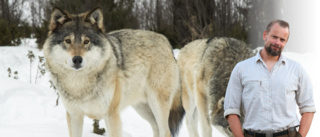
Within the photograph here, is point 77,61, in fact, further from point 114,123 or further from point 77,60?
point 114,123

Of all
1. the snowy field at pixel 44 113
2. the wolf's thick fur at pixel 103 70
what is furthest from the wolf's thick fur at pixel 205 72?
the snowy field at pixel 44 113

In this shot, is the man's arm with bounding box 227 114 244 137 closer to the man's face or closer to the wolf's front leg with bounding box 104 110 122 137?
the man's face

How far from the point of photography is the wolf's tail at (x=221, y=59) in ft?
13.9

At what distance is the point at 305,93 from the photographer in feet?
8.19

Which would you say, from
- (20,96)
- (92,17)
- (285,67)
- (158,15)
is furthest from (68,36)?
(158,15)

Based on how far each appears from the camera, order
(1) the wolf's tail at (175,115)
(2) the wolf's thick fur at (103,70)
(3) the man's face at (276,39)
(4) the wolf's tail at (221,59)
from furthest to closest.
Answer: (1) the wolf's tail at (175,115) < (4) the wolf's tail at (221,59) < (2) the wolf's thick fur at (103,70) < (3) the man's face at (276,39)

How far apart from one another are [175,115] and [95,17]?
1890mm

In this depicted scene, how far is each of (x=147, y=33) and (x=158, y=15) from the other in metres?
11.6

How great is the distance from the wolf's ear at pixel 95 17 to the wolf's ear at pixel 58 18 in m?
0.21

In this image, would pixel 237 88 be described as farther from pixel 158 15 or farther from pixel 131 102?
pixel 158 15

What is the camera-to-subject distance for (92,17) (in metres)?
3.59

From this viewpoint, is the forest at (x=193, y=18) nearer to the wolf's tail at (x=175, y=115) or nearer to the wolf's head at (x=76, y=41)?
the wolf's tail at (x=175, y=115)

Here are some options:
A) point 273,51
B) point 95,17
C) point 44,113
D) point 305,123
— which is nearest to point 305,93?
point 305,123

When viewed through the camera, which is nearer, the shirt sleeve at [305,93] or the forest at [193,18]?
the shirt sleeve at [305,93]
